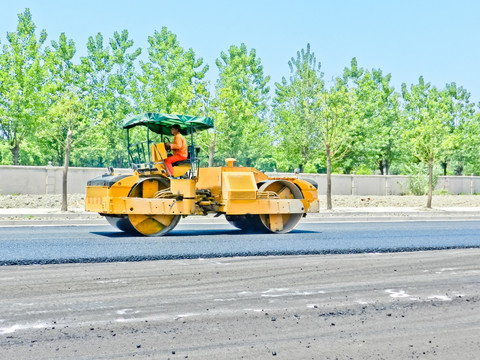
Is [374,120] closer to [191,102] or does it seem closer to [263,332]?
[191,102]

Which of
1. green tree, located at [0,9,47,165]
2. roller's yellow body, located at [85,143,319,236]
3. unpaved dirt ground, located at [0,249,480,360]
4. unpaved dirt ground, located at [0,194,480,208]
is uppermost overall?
green tree, located at [0,9,47,165]

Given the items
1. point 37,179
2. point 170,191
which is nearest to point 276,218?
point 170,191

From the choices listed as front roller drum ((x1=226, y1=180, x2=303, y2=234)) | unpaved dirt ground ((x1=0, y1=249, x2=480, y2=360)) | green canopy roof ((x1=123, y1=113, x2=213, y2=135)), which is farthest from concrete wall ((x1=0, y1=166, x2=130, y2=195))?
unpaved dirt ground ((x1=0, y1=249, x2=480, y2=360))

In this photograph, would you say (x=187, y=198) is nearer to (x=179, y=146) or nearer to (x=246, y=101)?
(x=179, y=146)

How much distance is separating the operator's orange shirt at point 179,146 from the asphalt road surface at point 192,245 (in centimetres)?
179

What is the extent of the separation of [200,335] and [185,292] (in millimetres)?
1739

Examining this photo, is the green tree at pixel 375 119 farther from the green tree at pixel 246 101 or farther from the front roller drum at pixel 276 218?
the front roller drum at pixel 276 218

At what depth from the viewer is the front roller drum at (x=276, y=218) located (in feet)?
47.5

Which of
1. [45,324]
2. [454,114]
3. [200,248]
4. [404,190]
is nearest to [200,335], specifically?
[45,324]

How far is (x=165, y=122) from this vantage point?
13703 millimetres

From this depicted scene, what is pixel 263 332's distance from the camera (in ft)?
16.3

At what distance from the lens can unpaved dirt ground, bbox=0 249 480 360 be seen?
14.8 ft

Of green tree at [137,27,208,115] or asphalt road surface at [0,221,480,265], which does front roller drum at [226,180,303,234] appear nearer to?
asphalt road surface at [0,221,480,265]

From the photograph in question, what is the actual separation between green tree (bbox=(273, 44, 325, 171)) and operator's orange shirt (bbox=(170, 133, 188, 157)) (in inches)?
1481
